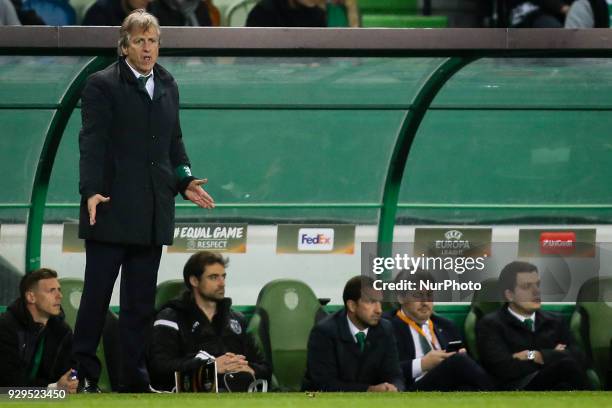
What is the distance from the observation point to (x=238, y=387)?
8047mm

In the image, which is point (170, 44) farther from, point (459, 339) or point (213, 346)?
point (459, 339)

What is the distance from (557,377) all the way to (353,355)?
47.0 inches

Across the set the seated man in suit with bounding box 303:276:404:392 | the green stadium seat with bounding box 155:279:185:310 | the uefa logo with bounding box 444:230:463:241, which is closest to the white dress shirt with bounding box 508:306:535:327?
the uefa logo with bounding box 444:230:463:241

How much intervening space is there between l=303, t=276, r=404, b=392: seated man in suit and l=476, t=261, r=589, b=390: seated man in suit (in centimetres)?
68

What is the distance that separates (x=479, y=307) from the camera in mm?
9211

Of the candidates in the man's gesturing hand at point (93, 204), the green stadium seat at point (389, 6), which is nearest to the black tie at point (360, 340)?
the man's gesturing hand at point (93, 204)

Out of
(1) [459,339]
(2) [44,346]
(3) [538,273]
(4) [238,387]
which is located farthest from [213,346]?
(3) [538,273]

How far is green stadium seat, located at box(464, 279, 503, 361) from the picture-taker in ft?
29.8

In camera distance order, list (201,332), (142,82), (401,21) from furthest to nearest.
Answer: (401,21), (201,332), (142,82)

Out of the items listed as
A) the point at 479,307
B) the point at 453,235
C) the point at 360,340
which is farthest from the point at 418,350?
the point at 453,235

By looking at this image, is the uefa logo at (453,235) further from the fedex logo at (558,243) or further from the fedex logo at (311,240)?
the fedex logo at (311,240)

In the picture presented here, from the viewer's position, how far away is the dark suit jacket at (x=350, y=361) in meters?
8.30

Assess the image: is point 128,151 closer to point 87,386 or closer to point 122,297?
point 122,297

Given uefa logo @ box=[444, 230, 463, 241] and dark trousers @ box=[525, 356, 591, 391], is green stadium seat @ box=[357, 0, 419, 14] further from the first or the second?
dark trousers @ box=[525, 356, 591, 391]
